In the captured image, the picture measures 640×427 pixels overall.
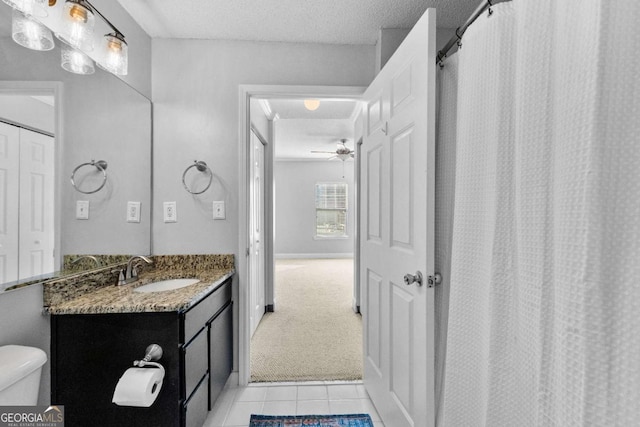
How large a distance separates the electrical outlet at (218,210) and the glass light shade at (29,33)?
114cm

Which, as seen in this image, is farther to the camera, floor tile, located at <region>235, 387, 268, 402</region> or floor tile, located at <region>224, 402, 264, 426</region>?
floor tile, located at <region>235, 387, 268, 402</region>

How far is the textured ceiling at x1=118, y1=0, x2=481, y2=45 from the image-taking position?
1.79m

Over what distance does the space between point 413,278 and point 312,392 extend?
4.27 feet

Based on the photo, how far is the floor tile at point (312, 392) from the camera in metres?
2.01

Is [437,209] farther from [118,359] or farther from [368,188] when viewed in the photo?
[118,359]

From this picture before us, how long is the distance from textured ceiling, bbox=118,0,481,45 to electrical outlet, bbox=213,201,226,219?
117 cm

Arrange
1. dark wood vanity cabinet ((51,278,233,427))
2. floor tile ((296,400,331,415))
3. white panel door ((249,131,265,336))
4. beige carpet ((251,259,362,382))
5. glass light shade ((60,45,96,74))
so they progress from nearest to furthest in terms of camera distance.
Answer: dark wood vanity cabinet ((51,278,233,427)) → glass light shade ((60,45,96,74)) → floor tile ((296,400,331,415)) → beige carpet ((251,259,362,382)) → white panel door ((249,131,265,336))

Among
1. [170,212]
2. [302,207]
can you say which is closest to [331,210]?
[302,207]

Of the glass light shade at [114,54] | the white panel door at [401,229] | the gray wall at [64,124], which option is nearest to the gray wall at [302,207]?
the white panel door at [401,229]

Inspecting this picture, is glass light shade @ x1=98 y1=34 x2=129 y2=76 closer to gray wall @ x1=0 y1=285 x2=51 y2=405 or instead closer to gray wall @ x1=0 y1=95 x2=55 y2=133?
gray wall @ x1=0 y1=95 x2=55 y2=133

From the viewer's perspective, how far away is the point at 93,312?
1.32 meters

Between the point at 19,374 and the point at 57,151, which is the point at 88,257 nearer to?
the point at 57,151

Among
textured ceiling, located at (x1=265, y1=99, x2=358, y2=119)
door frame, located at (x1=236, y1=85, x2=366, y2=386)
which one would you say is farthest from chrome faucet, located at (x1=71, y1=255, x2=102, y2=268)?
textured ceiling, located at (x1=265, y1=99, x2=358, y2=119)

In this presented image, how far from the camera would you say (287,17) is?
190 centimetres
